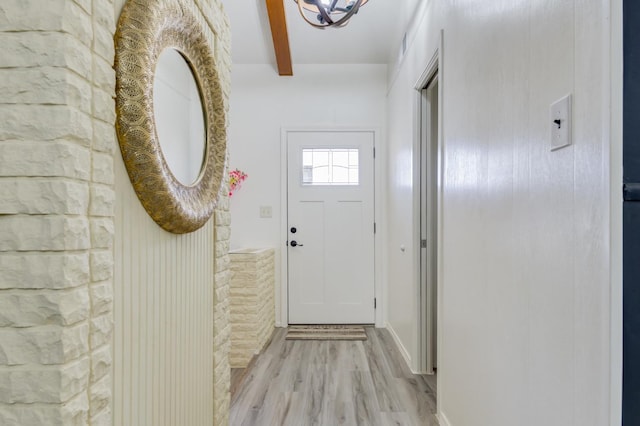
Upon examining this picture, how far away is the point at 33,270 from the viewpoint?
789mm

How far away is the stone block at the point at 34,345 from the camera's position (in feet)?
2.58

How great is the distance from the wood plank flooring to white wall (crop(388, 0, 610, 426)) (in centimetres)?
37

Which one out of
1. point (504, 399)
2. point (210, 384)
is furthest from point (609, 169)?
point (210, 384)

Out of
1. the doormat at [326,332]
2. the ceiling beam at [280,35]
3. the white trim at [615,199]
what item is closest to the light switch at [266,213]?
the doormat at [326,332]

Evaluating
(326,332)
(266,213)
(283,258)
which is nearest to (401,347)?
(326,332)

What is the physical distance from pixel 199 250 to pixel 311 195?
2.55 m

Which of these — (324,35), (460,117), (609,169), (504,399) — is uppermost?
(324,35)

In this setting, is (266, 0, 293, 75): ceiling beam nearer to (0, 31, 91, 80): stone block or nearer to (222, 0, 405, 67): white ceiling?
(222, 0, 405, 67): white ceiling

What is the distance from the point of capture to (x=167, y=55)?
1296 mm

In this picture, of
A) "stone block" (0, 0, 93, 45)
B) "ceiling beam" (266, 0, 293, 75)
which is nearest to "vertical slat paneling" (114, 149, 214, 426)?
"stone block" (0, 0, 93, 45)

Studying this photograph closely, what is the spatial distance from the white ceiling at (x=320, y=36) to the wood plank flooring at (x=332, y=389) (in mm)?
2707
